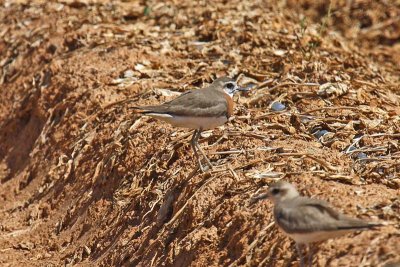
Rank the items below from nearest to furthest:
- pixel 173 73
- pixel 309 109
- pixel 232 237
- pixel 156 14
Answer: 1. pixel 232 237
2. pixel 309 109
3. pixel 173 73
4. pixel 156 14

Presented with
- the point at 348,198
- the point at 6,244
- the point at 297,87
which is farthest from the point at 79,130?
the point at 348,198

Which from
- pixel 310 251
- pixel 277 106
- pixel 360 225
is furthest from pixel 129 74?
pixel 360 225

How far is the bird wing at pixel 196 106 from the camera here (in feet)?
29.2

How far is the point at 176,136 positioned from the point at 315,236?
372cm

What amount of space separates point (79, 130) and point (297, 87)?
2895 mm

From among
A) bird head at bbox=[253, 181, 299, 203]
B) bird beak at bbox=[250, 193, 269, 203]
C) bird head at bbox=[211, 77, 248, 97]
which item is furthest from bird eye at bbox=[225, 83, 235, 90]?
bird head at bbox=[253, 181, 299, 203]

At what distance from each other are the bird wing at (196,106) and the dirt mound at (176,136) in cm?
52

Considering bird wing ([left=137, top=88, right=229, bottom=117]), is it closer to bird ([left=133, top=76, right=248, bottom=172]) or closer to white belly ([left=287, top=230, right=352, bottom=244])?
bird ([left=133, top=76, right=248, bottom=172])

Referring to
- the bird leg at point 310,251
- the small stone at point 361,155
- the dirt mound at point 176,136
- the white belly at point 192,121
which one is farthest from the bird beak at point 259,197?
the small stone at point 361,155

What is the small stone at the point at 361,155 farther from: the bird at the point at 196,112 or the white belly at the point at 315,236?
the white belly at the point at 315,236

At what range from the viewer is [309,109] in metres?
10.1

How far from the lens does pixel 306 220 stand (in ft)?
21.7

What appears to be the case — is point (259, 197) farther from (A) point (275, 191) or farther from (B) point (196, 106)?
(B) point (196, 106)

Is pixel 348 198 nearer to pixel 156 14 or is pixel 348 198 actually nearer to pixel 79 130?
pixel 79 130
